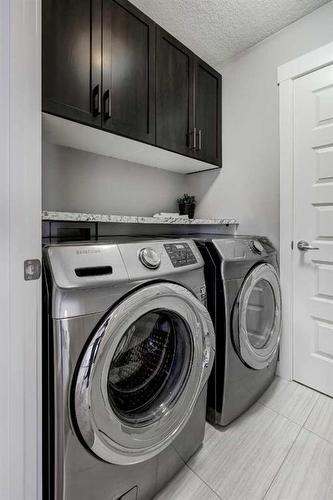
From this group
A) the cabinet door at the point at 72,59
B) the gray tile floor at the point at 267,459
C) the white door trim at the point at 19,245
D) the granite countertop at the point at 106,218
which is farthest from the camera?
the granite countertop at the point at 106,218

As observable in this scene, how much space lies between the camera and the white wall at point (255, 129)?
5.98ft

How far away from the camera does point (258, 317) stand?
64.3 inches

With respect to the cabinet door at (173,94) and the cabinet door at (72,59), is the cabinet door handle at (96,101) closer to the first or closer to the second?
the cabinet door at (72,59)

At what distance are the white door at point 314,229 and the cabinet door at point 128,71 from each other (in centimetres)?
101

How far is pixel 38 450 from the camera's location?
780 millimetres

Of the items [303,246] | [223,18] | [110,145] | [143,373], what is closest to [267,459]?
[143,373]

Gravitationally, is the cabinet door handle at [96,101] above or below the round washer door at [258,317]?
above

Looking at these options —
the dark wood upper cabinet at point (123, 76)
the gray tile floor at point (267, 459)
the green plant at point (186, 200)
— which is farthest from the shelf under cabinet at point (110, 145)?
the gray tile floor at point (267, 459)

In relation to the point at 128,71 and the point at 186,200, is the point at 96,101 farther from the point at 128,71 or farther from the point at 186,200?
the point at 186,200

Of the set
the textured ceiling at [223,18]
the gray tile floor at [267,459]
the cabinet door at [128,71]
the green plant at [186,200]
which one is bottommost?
the gray tile floor at [267,459]

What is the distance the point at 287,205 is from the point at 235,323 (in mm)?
978

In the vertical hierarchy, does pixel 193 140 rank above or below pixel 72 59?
below

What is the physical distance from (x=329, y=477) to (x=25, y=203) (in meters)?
1.61

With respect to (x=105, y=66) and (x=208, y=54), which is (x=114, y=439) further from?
(x=208, y=54)
